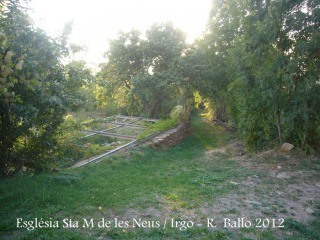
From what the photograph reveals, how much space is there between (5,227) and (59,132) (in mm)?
2856

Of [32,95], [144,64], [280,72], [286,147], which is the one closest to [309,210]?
[286,147]

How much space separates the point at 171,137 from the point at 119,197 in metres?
7.28

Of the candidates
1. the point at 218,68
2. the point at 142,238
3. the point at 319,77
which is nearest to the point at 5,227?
the point at 142,238

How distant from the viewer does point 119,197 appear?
538cm

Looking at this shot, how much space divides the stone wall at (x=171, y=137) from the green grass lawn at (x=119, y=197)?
232 cm

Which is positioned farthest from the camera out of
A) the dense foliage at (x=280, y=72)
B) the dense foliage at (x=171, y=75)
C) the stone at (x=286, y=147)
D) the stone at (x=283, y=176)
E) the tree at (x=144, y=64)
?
the tree at (x=144, y=64)

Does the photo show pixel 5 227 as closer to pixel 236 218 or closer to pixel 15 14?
pixel 15 14

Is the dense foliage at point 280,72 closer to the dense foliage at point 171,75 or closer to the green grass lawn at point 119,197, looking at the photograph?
the dense foliage at point 171,75

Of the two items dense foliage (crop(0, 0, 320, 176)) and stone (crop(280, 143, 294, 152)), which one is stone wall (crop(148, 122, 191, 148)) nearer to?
dense foliage (crop(0, 0, 320, 176))

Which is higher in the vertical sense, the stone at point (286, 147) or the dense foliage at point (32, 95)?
the dense foliage at point (32, 95)

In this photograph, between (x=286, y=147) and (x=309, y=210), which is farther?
(x=286, y=147)

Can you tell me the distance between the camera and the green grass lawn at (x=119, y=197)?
13.3ft

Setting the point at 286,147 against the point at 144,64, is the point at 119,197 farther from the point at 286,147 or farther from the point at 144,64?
the point at 144,64

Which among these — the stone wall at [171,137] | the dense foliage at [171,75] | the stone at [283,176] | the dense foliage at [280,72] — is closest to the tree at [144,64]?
the dense foliage at [171,75]
